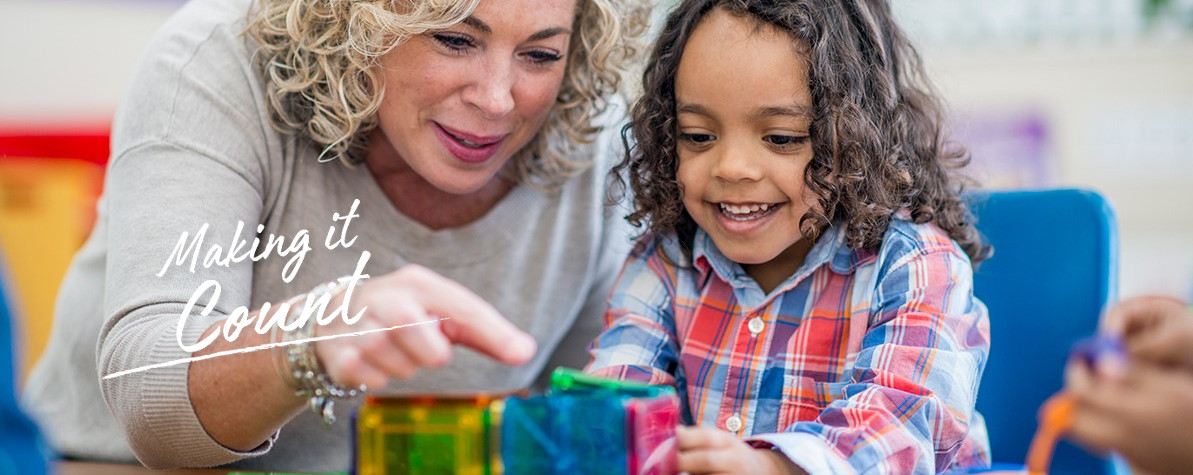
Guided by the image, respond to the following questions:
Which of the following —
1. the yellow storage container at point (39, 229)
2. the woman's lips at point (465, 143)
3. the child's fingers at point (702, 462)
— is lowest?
the yellow storage container at point (39, 229)

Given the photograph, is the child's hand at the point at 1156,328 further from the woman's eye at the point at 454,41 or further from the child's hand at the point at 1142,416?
the woman's eye at the point at 454,41

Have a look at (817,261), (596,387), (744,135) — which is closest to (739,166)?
(744,135)

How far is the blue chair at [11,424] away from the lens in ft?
1.69

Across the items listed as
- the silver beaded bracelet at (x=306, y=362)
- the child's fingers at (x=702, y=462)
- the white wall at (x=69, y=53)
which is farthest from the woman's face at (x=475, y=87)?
the white wall at (x=69, y=53)

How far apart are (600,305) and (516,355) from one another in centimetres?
89

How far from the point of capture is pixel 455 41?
117 cm

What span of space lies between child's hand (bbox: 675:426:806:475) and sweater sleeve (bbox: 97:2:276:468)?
44cm

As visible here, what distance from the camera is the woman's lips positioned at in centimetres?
123

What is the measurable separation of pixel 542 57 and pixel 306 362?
0.57m

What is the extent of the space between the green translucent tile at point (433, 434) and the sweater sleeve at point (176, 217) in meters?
0.36

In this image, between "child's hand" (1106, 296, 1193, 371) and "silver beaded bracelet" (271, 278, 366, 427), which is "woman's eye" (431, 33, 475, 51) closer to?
"silver beaded bracelet" (271, 278, 366, 427)

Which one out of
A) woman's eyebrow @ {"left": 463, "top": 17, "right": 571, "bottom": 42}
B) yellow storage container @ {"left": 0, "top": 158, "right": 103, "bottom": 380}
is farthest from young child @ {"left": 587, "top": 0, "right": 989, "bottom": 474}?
yellow storage container @ {"left": 0, "top": 158, "right": 103, "bottom": 380}

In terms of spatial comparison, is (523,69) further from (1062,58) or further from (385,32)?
(1062,58)

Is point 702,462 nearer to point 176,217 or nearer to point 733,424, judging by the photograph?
point 733,424
